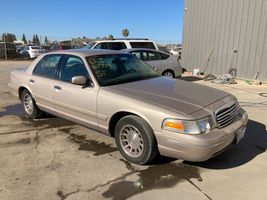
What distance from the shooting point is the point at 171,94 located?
13.1ft

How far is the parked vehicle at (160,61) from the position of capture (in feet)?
33.6

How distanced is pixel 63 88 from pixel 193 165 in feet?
8.20

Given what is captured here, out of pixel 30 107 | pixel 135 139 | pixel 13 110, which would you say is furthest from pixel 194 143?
pixel 13 110

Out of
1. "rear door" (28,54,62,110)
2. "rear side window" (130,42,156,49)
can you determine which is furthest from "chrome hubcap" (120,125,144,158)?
"rear side window" (130,42,156,49)

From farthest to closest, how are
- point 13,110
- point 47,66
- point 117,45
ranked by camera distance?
point 117,45 → point 13,110 → point 47,66

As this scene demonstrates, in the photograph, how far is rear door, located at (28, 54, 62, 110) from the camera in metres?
5.12

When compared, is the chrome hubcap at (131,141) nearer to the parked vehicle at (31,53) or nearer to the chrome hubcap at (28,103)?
the chrome hubcap at (28,103)

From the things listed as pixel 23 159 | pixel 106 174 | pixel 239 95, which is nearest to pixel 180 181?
pixel 106 174

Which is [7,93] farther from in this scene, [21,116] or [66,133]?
[66,133]

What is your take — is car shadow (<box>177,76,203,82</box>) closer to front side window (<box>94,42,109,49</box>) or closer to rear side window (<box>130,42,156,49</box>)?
rear side window (<box>130,42,156,49</box>)

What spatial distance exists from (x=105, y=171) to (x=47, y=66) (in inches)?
107

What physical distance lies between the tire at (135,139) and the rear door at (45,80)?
5.75ft

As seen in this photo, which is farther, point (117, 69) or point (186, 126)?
point (117, 69)

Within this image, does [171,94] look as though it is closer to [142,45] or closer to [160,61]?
[160,61]
